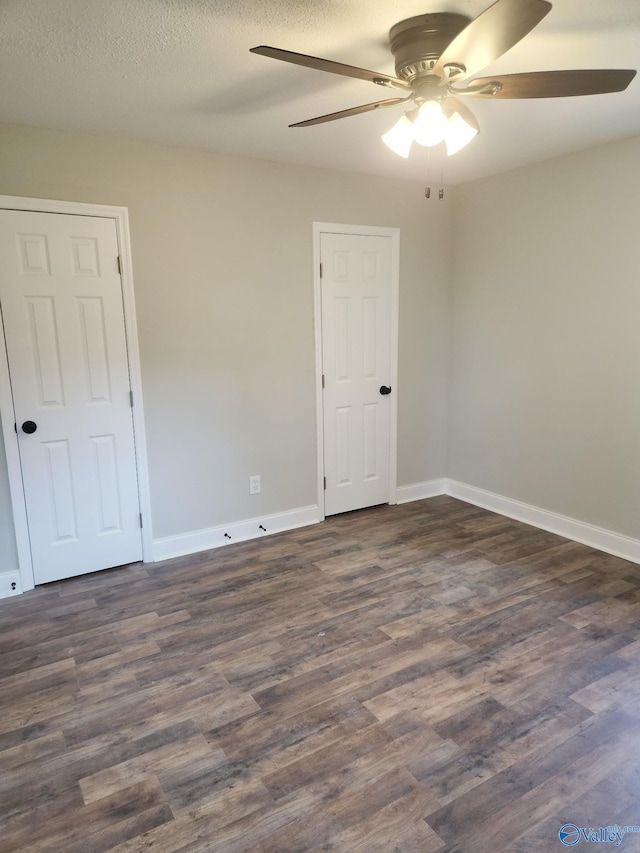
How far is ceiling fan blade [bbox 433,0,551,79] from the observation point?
134 centimetres

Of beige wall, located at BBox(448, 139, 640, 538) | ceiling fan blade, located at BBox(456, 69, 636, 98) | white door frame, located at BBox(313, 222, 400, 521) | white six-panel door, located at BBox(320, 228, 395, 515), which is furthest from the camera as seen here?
white six-panel door, located at BBox(320, 228, 395, 515)

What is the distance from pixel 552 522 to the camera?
150 inches

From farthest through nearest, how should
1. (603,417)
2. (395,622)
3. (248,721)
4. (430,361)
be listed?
(430,361) < (603,417) < (395,622) < (248,721)

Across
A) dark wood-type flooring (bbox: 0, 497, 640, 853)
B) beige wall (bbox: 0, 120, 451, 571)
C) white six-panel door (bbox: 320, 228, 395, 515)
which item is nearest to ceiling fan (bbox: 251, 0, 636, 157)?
beige wall (bbox: 0, 120, 451, 571)

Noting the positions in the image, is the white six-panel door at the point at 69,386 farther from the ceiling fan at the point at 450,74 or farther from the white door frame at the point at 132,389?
the ceiling fan at the point at 450,74

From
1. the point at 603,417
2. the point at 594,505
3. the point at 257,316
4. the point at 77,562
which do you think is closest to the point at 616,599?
the point at 594,505

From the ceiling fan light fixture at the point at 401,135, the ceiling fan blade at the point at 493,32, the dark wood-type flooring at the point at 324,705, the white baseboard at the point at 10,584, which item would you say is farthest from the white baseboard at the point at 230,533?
the ceiling fan blade at the point at 493,32

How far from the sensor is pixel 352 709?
2133 millimetres

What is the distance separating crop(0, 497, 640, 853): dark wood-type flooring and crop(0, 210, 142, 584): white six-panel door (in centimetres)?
34

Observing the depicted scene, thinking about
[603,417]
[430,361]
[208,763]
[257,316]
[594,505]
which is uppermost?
[257,316]

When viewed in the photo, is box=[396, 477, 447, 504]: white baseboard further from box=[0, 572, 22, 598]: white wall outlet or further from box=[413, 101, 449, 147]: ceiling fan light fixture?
box=[413, 101, 449, 147]: ceiling fan light fixture

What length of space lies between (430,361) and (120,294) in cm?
251

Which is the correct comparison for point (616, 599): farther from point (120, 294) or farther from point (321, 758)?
point (120, 294)

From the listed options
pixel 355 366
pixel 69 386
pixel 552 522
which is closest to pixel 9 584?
pixel 69 386
